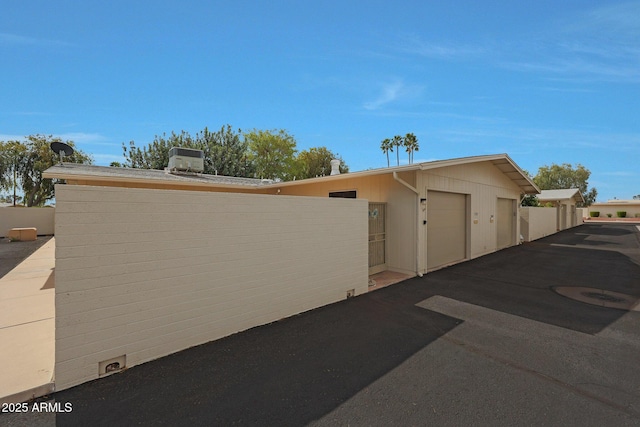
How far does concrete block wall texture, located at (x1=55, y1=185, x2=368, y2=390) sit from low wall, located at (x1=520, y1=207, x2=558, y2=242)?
52.3ft

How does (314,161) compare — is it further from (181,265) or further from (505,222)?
(181,265)

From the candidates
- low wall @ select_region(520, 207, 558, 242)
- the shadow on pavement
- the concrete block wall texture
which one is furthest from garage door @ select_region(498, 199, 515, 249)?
the concrete block wall texture

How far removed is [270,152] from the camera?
101 feet

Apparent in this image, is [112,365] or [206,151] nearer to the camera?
[112,365]

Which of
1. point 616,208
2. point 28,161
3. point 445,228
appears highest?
point 28,161

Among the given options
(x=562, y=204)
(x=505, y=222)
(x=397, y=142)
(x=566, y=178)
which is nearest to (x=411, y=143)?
(x=397, y=142)

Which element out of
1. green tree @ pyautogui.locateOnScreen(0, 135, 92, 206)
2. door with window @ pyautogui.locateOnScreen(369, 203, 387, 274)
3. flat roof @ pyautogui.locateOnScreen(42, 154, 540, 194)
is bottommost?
door with window @ pyautogui.locateOnScreen(369, 203, 387, 274)

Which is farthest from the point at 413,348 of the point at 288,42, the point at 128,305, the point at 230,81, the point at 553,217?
the point at 553,217

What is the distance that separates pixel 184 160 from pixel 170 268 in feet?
29.3

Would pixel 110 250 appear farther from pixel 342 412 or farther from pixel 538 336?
pixel 538 336

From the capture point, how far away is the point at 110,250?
287 centimetres

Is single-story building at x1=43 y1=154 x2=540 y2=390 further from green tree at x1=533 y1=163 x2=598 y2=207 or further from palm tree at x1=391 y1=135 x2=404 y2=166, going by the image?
green tree at x1=533 y1=163 x2=598 y2=207

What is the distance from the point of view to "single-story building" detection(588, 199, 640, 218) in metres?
46.7

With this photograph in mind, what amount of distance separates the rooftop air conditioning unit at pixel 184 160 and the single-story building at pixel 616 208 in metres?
64.5
